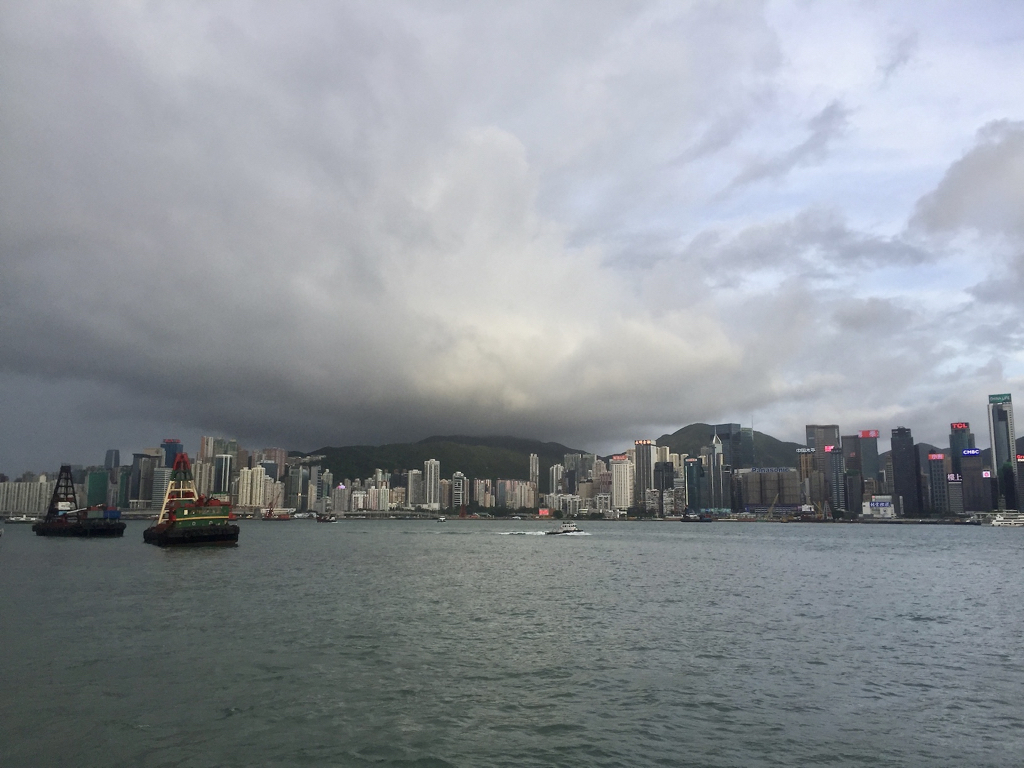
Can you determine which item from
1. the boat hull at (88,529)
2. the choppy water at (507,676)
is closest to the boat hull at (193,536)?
the boat hull at (88,529)

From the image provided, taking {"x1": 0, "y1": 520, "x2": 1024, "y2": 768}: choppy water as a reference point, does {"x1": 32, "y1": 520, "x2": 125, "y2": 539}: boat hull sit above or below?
below

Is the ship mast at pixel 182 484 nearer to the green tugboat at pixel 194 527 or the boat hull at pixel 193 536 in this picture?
the green tugboat at pixel 194 527

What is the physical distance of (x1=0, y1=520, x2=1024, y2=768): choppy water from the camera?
19.7 m

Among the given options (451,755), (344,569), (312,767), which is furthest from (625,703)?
(344,569)

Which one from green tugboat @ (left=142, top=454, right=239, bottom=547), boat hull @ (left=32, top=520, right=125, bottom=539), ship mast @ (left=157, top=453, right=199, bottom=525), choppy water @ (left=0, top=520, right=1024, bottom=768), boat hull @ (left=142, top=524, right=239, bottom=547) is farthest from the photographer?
boat hull @ (left=32, top=520, right=125, bottom=539)

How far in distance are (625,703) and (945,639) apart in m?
24.0

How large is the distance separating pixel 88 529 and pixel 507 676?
159 meters

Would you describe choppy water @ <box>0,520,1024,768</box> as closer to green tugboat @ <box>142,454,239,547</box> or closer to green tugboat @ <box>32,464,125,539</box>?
green tugboat @ <box>142,454,239,547</box>

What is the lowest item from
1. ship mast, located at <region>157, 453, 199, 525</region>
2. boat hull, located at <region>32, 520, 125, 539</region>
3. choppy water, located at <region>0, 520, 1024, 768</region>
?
boat hull, located at <region>32, 520, 125, 539</region>

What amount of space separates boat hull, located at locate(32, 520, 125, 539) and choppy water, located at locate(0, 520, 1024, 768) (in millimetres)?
107573

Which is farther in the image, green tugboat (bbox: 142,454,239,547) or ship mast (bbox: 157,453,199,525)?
ship mast (bbox: 157,453,199,525)

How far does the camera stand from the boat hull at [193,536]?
110812 mm

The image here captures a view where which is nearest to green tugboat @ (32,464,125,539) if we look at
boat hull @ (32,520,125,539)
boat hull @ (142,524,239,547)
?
boat hull @ (32,520,125,539)

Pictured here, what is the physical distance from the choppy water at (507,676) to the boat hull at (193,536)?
53325 millimetres
